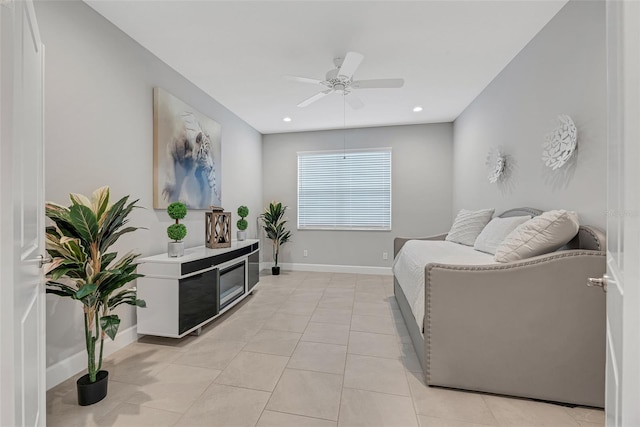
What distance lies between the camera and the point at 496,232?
2387mm

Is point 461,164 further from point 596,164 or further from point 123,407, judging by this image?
point 123,407

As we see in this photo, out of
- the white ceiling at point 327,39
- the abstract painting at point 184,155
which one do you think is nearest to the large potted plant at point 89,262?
the abstract painting at point 184,155

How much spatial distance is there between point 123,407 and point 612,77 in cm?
245

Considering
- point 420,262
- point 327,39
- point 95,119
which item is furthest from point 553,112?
point 95,119

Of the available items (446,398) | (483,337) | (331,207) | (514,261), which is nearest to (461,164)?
(331,207)

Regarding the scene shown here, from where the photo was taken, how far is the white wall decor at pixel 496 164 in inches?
112

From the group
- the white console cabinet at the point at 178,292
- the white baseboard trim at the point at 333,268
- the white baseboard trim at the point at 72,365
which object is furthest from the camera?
the white baseboard trim at the point at 333,268

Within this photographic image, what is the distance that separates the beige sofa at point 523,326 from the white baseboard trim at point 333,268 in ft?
10.1

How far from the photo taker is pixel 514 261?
5.19ft

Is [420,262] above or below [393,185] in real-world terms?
below

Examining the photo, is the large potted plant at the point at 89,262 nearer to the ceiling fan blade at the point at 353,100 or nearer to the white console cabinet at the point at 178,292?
the white console cabinet at the point at 178,292

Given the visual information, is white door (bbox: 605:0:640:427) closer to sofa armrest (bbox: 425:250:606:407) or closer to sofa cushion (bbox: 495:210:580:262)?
sofa armrest (bbox: 425:250:606:407)

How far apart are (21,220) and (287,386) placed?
5.09 ft

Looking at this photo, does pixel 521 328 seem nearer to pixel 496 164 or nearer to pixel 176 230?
pixel 496 164
